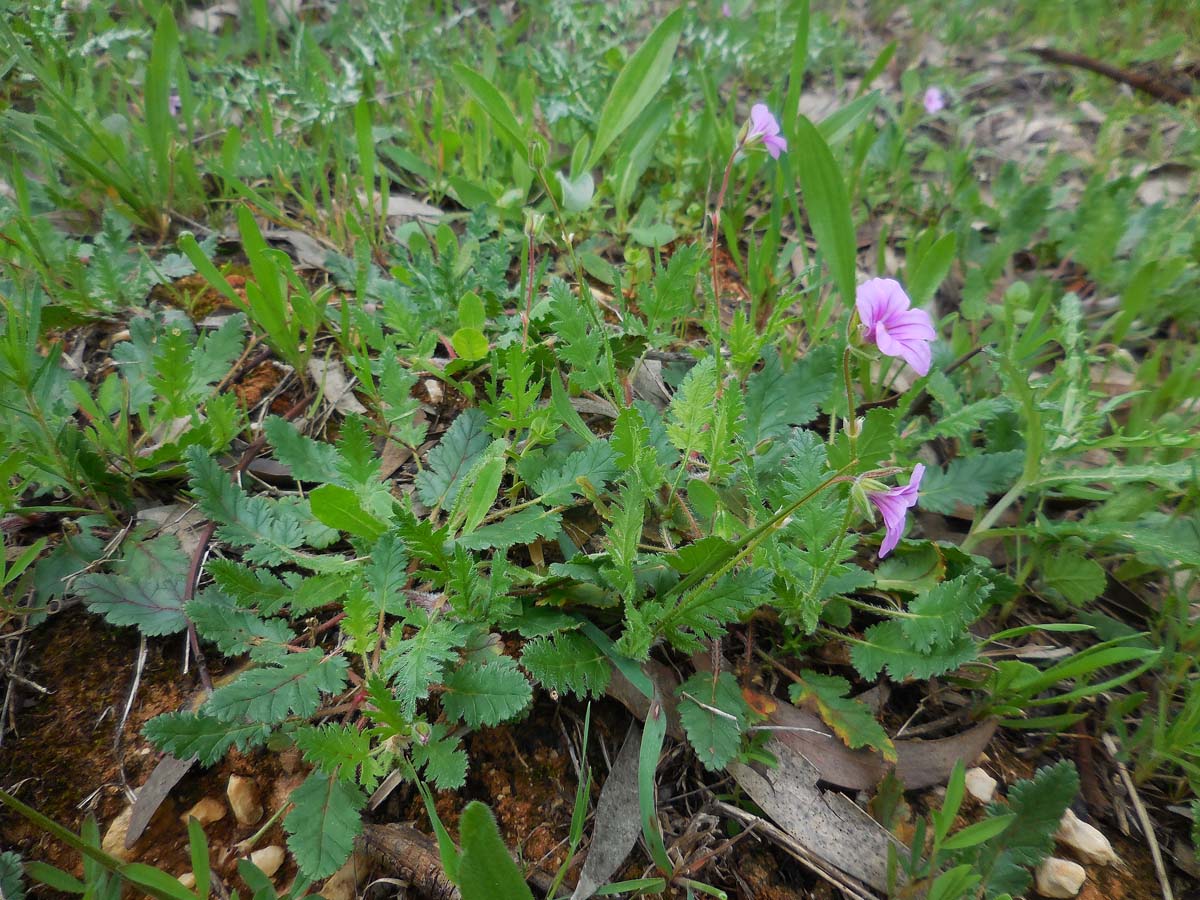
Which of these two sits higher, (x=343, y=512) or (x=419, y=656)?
(x=343, y=512)

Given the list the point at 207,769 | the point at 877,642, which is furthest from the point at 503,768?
the point at 877,642

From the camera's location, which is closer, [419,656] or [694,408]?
[419,656]

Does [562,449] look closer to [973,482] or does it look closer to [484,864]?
[484,864]

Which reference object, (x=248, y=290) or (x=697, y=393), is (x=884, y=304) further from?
(x=248, y=290)

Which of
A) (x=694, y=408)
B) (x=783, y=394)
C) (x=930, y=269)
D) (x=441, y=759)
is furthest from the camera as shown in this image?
(x=930, y=269)

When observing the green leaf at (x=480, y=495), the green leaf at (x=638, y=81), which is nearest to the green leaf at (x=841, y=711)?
the green leaf at (x=480, y=495)

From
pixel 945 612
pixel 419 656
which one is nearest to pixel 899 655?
pixel 945 612

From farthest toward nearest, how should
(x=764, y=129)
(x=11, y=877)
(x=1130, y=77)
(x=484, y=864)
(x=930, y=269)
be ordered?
(x=1130, y=77), (x=930, y=269), (x=764, y=129), (x=11, y=877), (x=484, y=864)

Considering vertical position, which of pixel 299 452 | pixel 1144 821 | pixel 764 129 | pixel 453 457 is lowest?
pixel 1144 821
